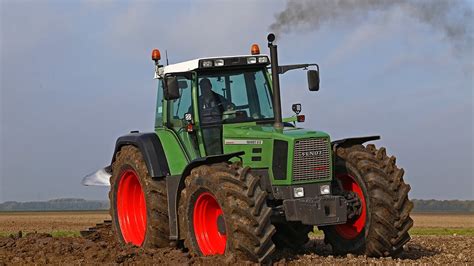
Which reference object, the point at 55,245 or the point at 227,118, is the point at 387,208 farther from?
the point at 55,245

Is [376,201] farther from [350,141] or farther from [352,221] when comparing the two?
[350,141]

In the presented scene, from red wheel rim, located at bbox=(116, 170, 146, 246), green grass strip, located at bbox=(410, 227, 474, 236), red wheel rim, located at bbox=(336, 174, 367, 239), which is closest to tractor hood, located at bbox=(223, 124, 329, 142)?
red wheel rim, located at bbox=(336, 174, 367, 239)

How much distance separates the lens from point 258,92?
1291 cm

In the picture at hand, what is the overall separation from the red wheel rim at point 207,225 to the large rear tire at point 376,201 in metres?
2.19

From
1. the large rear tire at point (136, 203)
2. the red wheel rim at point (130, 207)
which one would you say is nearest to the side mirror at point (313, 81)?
the large rear tire at point (136, 203)

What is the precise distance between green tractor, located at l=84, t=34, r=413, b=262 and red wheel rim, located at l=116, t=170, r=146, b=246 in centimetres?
20

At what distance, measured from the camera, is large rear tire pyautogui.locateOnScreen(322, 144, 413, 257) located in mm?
11711

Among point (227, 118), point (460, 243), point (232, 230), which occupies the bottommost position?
point (460, 243)

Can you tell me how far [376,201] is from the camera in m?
11.7

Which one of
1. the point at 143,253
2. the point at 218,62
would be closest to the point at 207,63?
the point at 218,62

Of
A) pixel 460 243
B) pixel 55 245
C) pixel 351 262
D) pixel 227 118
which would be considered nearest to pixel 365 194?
pixel 351 262

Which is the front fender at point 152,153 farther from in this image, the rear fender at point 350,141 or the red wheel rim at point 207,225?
the rear fender at point 350,141

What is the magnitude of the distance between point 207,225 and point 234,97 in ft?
7.28

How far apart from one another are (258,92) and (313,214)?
2.63 meters
